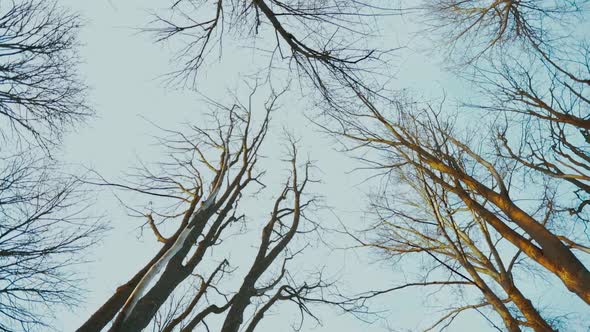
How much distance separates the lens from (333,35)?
2521 mm

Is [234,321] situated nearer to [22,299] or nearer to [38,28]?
[22,299]

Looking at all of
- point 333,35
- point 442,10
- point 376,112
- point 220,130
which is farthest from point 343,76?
point 220,130

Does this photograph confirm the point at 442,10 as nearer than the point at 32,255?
No

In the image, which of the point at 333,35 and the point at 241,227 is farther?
the point at 241,227

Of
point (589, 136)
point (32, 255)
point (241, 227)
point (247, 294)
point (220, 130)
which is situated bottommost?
point (32, 255)

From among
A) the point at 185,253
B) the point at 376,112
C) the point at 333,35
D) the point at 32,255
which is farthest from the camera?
the point at 32,255

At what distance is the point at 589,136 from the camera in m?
5.26

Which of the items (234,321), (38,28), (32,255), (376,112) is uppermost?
(376,112)

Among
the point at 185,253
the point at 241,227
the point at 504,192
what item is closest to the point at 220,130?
the point at 241,227

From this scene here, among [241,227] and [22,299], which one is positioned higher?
[241,227]

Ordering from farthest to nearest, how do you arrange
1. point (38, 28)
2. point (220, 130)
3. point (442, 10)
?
1. point (220, 130)
2. point (442, 10)
3. point (38, 28)

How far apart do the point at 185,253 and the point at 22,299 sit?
9.43 ft

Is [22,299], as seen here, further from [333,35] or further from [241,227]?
[333,35]

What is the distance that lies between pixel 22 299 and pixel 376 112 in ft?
19.8
